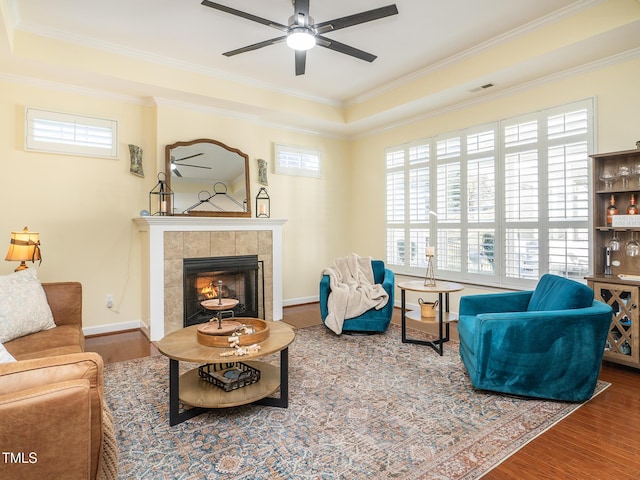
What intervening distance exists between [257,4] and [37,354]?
3183 millimetres

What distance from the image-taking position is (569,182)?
3816 millimetres

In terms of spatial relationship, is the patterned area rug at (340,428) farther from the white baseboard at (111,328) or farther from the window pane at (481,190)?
the window pane at (481,190)

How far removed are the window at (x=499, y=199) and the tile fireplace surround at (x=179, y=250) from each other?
212 cm

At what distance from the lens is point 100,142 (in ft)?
14.0

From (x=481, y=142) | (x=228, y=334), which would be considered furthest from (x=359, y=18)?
(x=481, y=142)

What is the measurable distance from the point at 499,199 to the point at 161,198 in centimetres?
413

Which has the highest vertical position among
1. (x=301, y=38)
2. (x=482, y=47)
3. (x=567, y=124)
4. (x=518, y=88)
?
(x=482, y=47)

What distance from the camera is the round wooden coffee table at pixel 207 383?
2242mm

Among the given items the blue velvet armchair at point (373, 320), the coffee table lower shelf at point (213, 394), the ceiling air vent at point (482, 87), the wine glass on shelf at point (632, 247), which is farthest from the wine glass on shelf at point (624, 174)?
the coffee table lower shelf at point (213, 394)

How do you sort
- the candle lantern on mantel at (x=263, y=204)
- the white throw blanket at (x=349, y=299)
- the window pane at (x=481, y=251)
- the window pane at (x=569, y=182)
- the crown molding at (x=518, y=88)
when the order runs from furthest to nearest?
the candle lantern on mantel at (x=263, y=204)
the window pane at (x=481, y=251)
the white throw blanket at (x=349, y=299)
the window pane at (x=569, y=182)
the crown molding at (x=518, y=88)

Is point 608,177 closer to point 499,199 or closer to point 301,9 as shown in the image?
point 499,199

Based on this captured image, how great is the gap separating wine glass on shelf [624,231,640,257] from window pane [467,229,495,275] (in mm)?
1326

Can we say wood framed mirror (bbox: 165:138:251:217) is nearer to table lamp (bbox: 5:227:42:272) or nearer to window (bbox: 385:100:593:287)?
table lamp (bbox: 5:227:42:272)

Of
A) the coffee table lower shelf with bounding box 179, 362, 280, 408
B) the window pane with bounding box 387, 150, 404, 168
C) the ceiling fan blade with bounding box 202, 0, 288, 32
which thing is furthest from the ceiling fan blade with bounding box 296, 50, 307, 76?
the coffee table lower shelf with bounding box 179, 362, 280, 408
